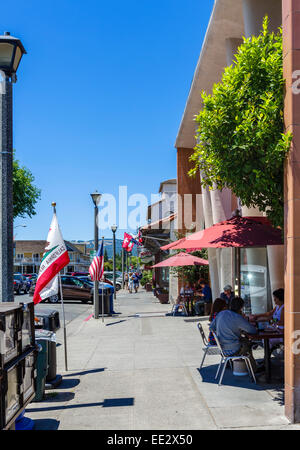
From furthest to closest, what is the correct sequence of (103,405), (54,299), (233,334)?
(54,299)
(233,334)
(103,405)

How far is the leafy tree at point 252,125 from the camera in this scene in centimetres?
560

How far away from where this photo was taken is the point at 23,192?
40.5 metres

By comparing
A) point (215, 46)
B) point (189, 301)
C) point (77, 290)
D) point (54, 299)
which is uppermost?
point (215, 46)

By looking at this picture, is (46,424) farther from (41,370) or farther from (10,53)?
(10,53)

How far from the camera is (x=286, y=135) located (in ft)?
17.5

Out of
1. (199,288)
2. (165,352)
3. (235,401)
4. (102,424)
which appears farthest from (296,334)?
(199,288)

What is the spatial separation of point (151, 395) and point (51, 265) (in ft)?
10.0

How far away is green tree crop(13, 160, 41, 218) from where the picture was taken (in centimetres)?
3975

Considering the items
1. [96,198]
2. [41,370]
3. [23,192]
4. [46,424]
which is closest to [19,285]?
[23,192]

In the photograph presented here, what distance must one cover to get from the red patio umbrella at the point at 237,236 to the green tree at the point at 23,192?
33.6 m

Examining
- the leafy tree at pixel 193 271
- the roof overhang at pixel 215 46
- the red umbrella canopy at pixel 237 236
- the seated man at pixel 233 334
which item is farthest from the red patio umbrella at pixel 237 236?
the leafy tree at pixel 193 271

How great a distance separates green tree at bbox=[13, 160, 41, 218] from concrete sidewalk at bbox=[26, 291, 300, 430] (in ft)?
102

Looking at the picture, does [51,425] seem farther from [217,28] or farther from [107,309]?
[107,309]

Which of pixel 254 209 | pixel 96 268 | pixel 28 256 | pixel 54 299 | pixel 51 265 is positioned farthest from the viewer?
pixel 28 256
